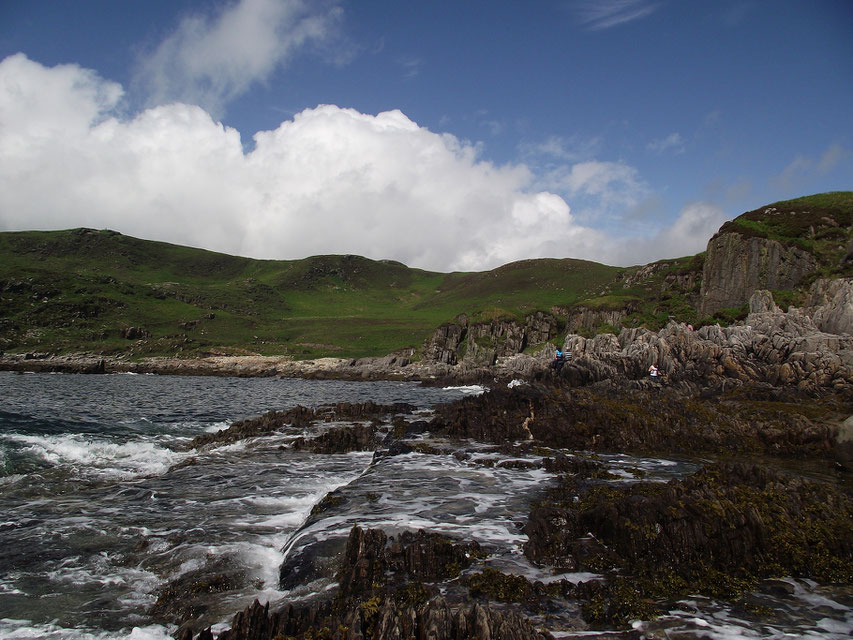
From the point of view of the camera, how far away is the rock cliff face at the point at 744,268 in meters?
54.6

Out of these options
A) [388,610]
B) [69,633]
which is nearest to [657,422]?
[388,610]

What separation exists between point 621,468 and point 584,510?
721 centimetres

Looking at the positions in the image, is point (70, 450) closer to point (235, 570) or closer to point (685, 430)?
point (235, 570)

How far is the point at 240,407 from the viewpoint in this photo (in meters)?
42.4

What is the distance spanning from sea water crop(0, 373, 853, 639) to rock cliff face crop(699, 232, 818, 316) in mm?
50396

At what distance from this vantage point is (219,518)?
12.3 metres

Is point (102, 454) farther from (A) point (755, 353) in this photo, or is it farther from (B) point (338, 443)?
(A) point (755, 353)

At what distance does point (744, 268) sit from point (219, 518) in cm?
6577

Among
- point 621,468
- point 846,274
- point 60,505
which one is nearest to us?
point 60,505

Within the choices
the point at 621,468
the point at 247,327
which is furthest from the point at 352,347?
the point at 621,468

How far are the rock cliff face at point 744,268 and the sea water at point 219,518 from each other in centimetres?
5040

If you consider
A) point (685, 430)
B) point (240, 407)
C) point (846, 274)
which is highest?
point (846, 274)

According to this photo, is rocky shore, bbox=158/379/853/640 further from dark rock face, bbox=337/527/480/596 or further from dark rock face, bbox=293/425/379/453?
dark rock face, bbox=293/425/379/453

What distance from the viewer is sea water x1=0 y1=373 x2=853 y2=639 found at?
292 inches
